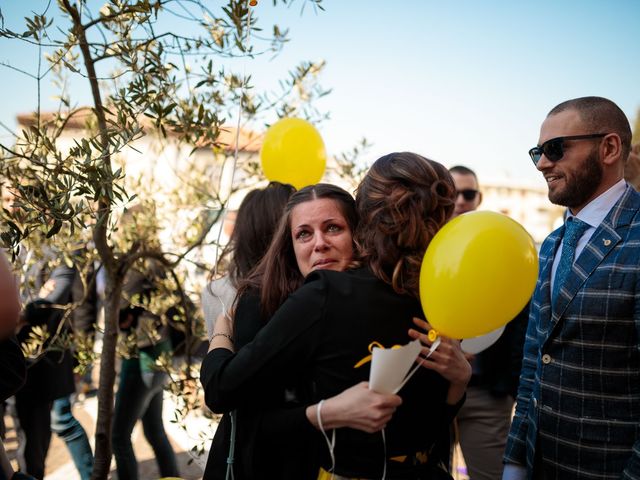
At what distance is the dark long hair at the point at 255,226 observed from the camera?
2553mm

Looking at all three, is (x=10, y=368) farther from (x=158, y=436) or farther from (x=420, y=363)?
(x=158, y=436)

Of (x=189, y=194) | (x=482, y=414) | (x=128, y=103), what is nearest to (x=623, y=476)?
(x=482, y=414)

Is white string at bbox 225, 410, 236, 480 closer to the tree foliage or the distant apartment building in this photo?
the tree foliage

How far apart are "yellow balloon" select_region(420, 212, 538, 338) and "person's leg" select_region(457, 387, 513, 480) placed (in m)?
1.92

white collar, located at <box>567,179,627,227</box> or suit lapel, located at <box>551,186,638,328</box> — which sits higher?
white collar, located at <box>567,179,627,227</box>

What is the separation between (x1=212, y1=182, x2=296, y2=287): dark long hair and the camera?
2.55m

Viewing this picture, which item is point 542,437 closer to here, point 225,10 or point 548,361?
point 548,361

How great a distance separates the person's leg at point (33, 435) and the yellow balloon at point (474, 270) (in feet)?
11.0

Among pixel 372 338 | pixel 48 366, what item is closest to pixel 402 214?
pixel 372 338

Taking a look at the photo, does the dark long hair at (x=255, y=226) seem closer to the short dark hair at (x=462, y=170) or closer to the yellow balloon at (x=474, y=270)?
the yellow balloon at (x=474, y=270)

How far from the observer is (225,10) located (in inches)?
81.1

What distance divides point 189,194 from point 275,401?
2506 millimetres

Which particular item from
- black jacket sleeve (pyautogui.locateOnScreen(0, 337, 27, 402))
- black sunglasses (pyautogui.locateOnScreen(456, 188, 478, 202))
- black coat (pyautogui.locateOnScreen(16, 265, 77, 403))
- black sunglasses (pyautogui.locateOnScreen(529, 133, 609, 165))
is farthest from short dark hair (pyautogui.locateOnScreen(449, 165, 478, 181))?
black jacket sleeve (pyautogui.locateOnScreen(0, 337, 27, 402))

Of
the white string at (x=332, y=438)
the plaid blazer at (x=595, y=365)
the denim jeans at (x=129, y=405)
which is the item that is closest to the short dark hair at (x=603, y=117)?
the plaid blazer at (x=595, y=365)
